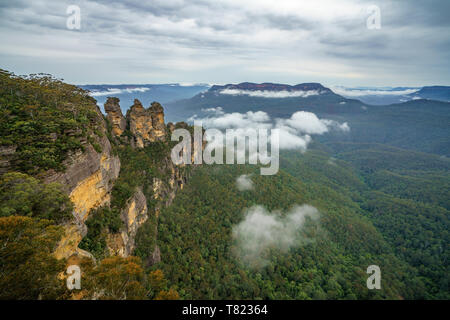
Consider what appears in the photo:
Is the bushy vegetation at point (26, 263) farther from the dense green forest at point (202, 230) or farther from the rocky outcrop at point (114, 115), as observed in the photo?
the rocky outcrop at point (114, 115)

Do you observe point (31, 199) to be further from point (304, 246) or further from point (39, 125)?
point (304, 246)

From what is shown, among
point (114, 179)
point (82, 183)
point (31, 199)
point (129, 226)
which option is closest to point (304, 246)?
point (129, 226)

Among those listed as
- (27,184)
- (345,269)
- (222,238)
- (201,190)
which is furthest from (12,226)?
(345,269)

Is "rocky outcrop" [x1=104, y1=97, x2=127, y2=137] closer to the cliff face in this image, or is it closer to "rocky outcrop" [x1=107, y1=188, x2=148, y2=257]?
the cliff face

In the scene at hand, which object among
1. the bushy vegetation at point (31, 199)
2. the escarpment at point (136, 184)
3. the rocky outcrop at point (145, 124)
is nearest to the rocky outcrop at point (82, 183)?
the escarpment at point (136, 184)

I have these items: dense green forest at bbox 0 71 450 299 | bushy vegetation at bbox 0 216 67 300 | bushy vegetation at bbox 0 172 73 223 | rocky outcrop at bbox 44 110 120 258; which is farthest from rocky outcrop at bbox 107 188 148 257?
bushy vegetation at bbox 0 216 67 300

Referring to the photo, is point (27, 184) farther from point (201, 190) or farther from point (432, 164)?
point (432, 164)

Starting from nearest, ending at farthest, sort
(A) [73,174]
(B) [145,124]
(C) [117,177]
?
(A) [73,174], (C) [117,177], (B) [145,124]
